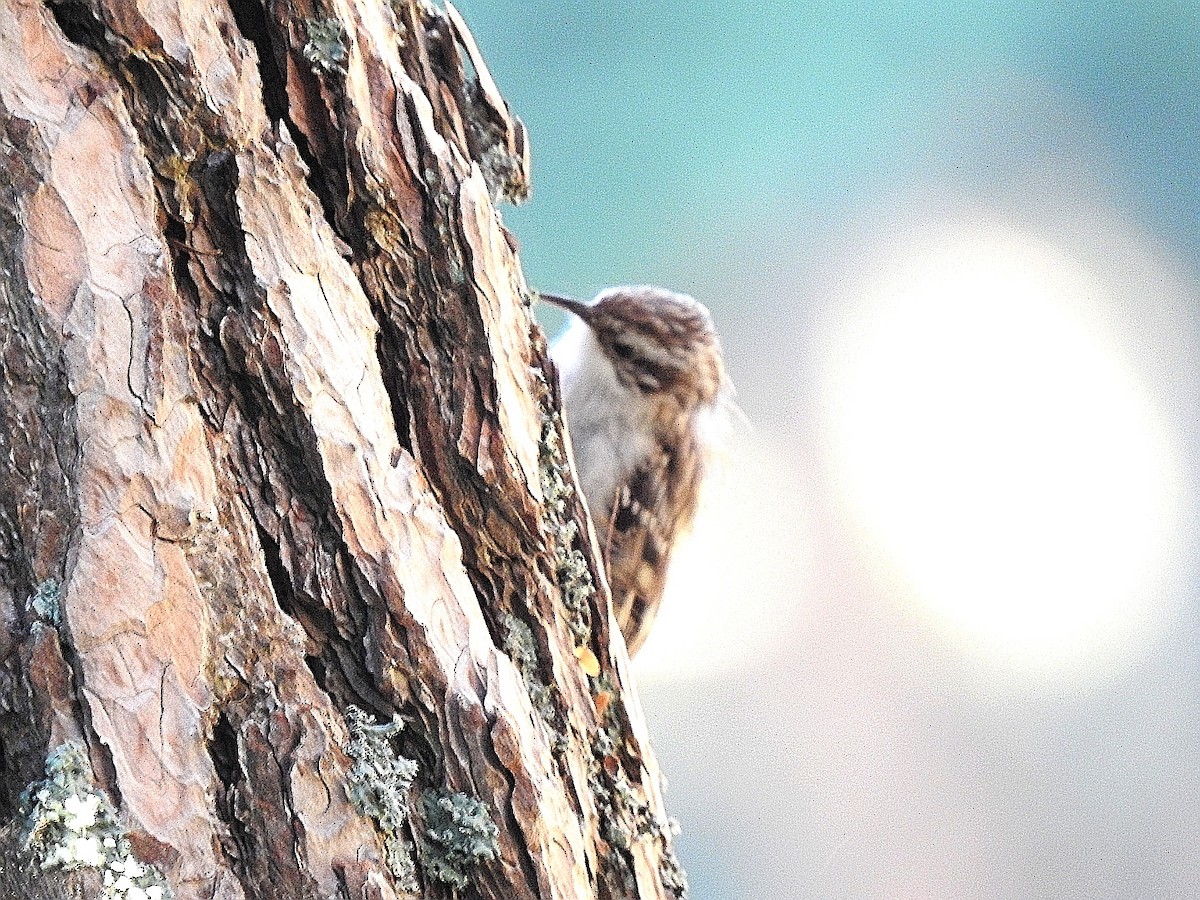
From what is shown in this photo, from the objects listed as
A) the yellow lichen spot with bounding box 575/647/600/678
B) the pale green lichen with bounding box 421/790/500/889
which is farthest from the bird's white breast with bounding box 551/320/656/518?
the pale green lichen with bounding box 421/790/500/889

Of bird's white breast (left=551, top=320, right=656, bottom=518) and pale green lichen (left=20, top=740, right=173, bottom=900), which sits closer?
pale green lichen (left=20, top=740, right=173, bottom=900)

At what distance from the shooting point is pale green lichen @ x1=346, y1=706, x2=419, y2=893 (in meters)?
0.75

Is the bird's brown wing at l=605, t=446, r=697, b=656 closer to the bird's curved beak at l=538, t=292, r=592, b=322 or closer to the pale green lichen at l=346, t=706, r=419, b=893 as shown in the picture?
the bird's curved beak at l=538, t=292, r=592, b=322

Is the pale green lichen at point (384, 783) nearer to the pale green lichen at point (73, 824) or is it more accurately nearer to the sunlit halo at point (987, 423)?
the pale green lichen at point (73, 824)

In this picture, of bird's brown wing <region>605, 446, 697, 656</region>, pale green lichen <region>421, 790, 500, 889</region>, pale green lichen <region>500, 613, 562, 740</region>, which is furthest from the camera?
bird's brown wing <region>605, 446, 697, 656</region>

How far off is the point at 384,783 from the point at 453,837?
0.20 feet

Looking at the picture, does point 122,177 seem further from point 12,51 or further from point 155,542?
point 155,542

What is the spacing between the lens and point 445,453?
0.86 m

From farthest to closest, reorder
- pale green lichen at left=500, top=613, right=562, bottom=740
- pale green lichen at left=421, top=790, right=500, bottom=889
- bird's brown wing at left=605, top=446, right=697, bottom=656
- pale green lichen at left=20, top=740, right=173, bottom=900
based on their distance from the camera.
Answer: bird's brown wing at left=605, top=446, right=697, bottom=656 < pale green lichen at left=500, top=613, right=562, bottom=740 < pale green lichen at left=421, top=790, right=500, bottom=889 < pale green lichen at left=20, top=740, right=173, bottom=900

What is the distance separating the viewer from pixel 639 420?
5.97ft

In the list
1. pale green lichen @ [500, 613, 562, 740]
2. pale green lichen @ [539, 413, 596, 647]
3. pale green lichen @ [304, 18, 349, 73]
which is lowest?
pale green lichen @ [500, 613, 562, 740]

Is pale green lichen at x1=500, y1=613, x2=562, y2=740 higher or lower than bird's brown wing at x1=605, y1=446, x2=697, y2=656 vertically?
lower

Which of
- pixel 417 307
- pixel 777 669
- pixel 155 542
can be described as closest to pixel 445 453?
pixel 417 307

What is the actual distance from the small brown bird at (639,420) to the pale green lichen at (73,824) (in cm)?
108
